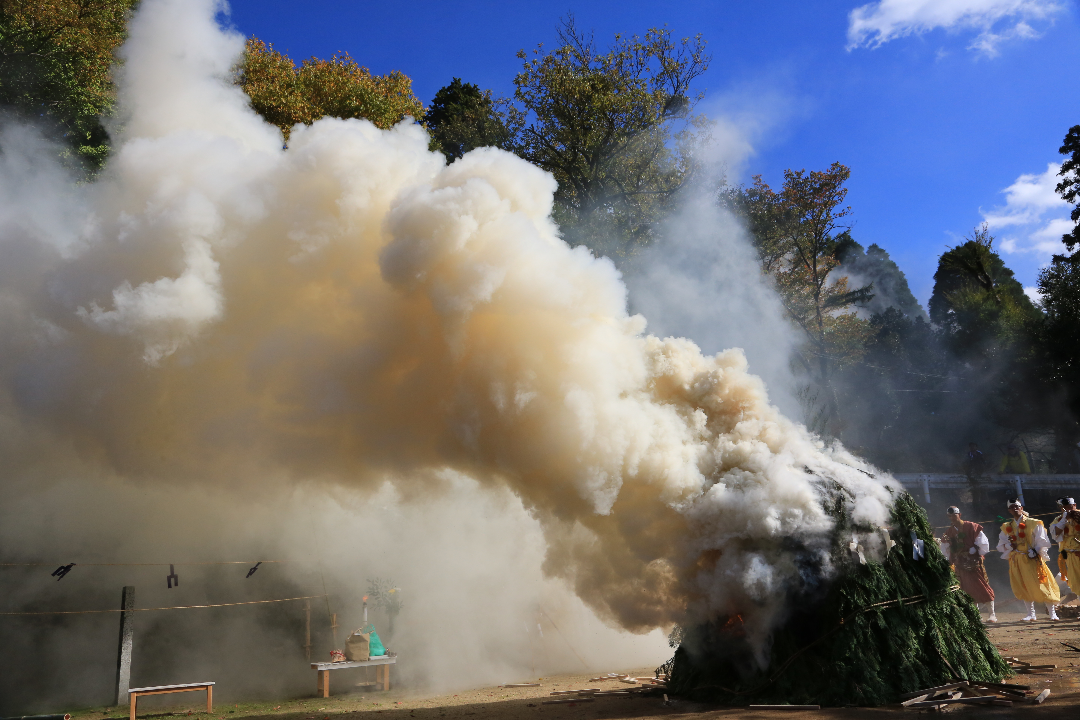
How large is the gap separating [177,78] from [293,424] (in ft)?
18.8

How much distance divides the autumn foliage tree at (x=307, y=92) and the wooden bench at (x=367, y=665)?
13370 millimetres

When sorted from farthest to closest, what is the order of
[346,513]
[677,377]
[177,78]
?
[346,513] → [177,78] → [677,377]

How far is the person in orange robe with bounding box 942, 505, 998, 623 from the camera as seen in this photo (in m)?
15.6

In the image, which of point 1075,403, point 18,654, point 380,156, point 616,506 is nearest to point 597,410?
point 616,506

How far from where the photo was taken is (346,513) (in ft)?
49.9

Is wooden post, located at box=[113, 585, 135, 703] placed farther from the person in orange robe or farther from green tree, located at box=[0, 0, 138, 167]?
the person in orange robe

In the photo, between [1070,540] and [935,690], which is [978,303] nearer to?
[1070,540]

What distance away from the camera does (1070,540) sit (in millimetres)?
15133

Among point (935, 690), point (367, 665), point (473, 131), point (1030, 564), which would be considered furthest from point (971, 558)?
point (473, 131)

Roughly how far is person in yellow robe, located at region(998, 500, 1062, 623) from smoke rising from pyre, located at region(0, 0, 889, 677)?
879cm

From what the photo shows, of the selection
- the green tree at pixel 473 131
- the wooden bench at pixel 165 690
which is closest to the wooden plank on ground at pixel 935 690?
the wooden bench at pixel 165 690

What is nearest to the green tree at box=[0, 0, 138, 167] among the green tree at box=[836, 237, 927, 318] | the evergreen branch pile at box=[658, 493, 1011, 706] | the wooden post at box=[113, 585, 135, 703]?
the wooden post at box=[113, 585, 135, 703]

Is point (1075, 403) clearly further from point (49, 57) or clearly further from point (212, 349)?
point (49, 57)

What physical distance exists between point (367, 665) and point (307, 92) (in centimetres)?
1630
